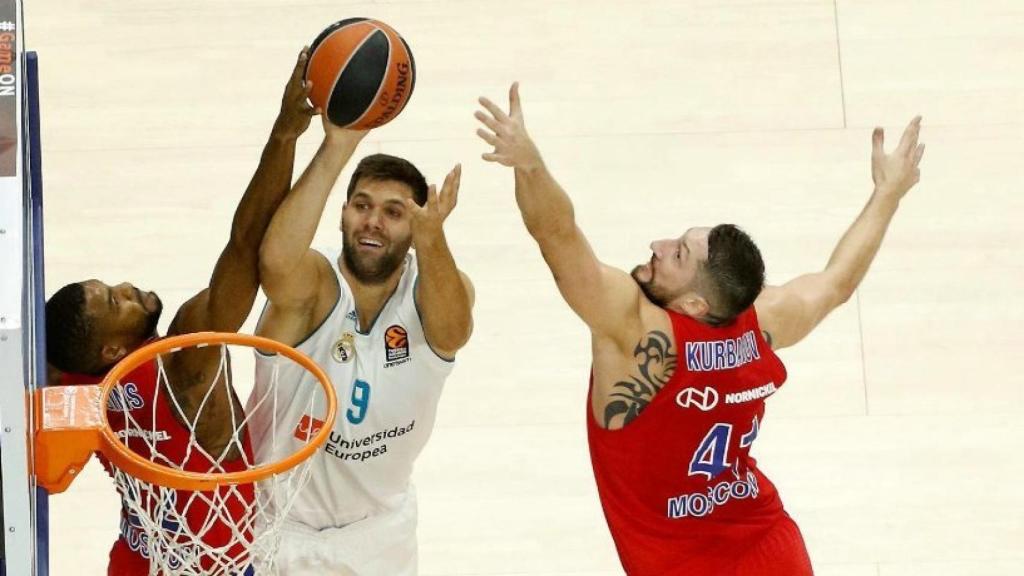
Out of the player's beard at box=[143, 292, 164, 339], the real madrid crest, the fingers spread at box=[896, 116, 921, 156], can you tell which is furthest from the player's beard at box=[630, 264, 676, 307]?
the player's beard at box=[143, 292, 164, 339]

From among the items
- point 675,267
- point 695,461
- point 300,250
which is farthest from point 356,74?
point 695,461

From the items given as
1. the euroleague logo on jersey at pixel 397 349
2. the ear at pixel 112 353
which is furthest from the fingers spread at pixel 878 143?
the ear at pixel 112 353

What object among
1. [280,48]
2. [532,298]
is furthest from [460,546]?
[280,48]

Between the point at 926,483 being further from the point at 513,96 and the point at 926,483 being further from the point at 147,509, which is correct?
the point at 147,509

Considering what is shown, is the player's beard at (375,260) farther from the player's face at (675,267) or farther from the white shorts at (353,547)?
the white shorts at (353,547)

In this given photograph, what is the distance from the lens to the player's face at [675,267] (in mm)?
4258

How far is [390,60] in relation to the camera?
13.4ft

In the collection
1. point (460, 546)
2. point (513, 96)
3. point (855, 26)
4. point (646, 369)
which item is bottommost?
point (460, 546)

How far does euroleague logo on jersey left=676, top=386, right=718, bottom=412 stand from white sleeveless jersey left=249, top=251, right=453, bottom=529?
1.98ft

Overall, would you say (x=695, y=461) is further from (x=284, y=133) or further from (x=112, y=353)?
(x=112, y=353)

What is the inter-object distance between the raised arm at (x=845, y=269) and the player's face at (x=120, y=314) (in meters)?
1.61

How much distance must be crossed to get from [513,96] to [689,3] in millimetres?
2945

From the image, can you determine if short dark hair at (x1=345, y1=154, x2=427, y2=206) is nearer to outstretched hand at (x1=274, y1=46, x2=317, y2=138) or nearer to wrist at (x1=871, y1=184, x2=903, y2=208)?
outstretched hand at (x1=274, y1=46, x2=317, y2=138)

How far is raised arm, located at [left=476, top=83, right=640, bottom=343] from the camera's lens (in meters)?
4.00
